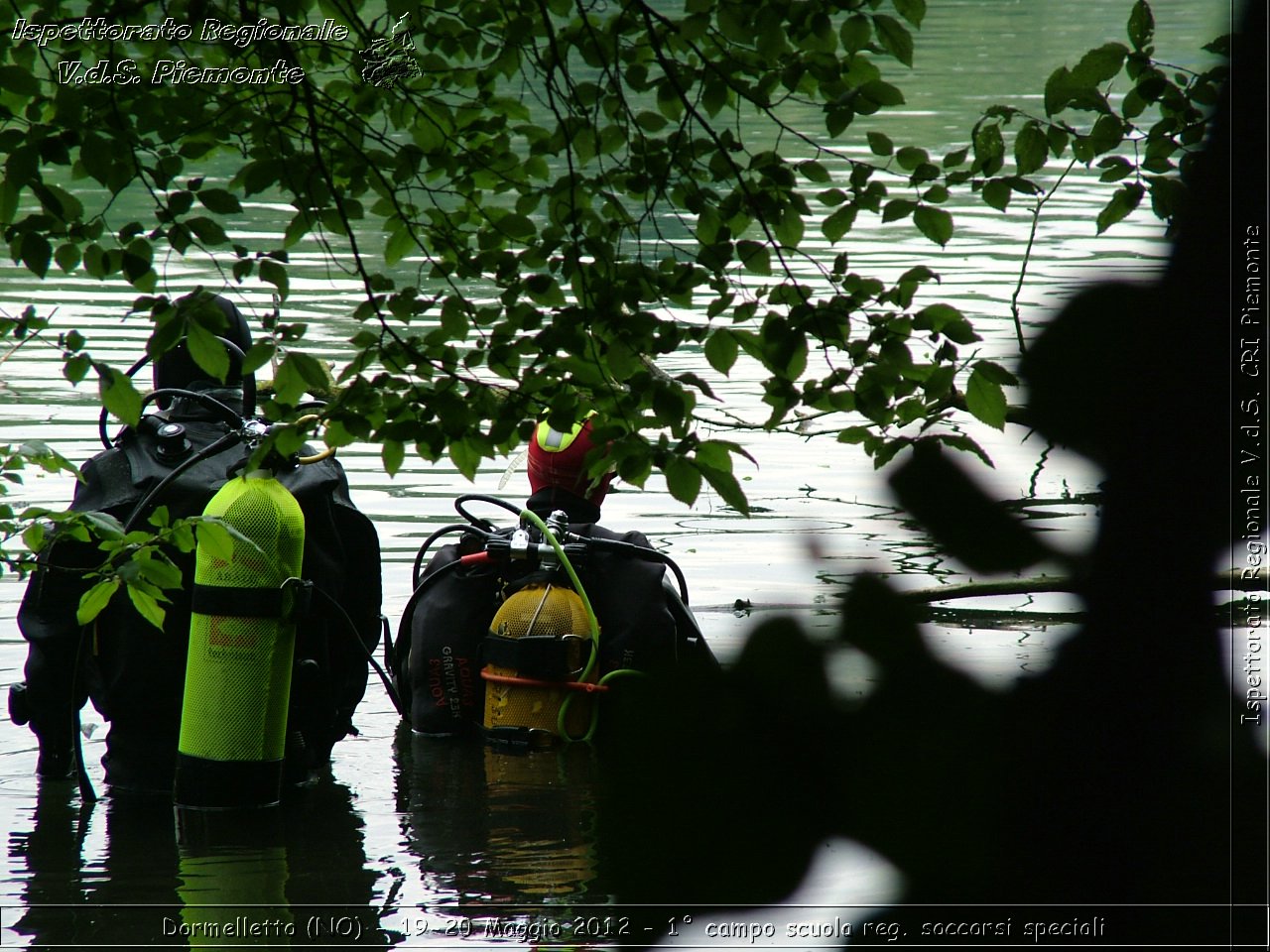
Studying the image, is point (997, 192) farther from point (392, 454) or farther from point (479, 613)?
point (479, 613)

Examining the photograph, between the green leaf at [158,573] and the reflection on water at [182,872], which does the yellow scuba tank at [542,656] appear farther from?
the green leaf at [158,573]

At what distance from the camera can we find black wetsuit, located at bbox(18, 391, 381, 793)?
5.00 m

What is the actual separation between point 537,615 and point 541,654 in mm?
159

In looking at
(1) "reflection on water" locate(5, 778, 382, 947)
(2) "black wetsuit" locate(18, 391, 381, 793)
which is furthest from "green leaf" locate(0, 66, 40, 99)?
(1) "reflection on water" locate(5, 778, 382, 947)

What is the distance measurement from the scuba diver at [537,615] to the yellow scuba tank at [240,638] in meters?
0.95

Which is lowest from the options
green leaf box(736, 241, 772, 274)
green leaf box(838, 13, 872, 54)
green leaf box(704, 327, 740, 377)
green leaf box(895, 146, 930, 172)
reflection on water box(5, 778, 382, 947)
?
reflection on water box(5, 778, 382, 947)

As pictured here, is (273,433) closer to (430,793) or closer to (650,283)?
(650,283)

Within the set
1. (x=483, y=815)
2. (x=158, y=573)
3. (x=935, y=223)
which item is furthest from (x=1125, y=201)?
(x=483, y=815)

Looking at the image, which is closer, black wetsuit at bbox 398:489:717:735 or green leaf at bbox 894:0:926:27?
green leaf at bbox 894:0:926:27

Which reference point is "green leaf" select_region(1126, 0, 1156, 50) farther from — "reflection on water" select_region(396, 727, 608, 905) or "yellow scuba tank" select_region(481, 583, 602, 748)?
"yellow scuba tank" select_region(481, 583, 602, 748)

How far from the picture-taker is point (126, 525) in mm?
4637

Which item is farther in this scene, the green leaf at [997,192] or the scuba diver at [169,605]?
the scuba diver at [169,605]

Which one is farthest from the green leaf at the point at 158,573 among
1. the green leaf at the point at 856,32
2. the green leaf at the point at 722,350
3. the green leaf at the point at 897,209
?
the green leaf at the point at 856,32

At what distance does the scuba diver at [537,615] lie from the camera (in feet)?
18.0
